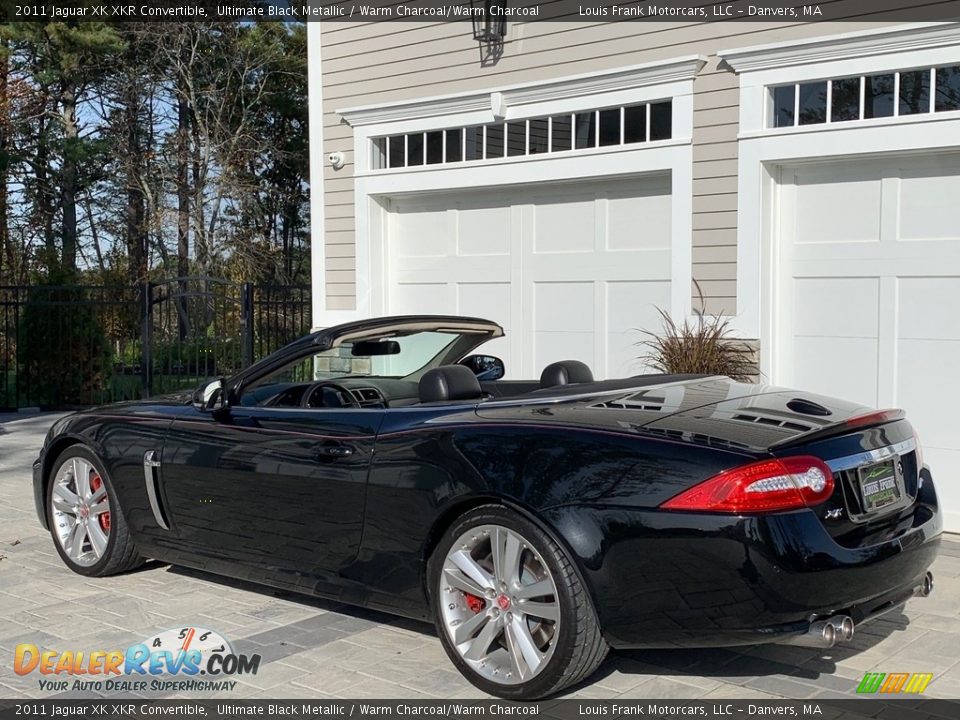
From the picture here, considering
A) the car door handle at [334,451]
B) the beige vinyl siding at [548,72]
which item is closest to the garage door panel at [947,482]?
the beige vinyl siding at [548,72]

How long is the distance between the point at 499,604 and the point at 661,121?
5126 millimetres

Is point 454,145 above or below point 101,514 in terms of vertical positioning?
above

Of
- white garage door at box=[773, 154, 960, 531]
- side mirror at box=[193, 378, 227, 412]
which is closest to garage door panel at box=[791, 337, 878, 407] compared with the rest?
white garage door at box=[773, 154, 960, 531]

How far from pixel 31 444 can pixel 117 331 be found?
503 cm

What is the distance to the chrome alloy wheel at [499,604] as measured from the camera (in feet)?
12.8

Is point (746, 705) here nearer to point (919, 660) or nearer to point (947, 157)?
point (919, 660)

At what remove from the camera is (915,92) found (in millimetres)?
6945

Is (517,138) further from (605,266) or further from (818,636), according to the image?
(818,636)

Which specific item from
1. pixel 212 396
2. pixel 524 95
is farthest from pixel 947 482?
pixel 212 396

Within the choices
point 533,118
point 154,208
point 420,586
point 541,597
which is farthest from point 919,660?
point 154,208

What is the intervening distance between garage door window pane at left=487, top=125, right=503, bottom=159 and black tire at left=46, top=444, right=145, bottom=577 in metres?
4.67

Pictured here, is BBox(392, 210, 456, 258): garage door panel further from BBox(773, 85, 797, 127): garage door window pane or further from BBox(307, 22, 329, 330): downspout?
BBox(773, 85, 797, 127): garage door window pane

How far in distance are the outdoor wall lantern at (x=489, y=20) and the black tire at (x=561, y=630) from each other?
5.99 m

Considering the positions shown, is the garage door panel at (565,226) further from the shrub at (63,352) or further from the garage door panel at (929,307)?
the shrub at (63,352)
